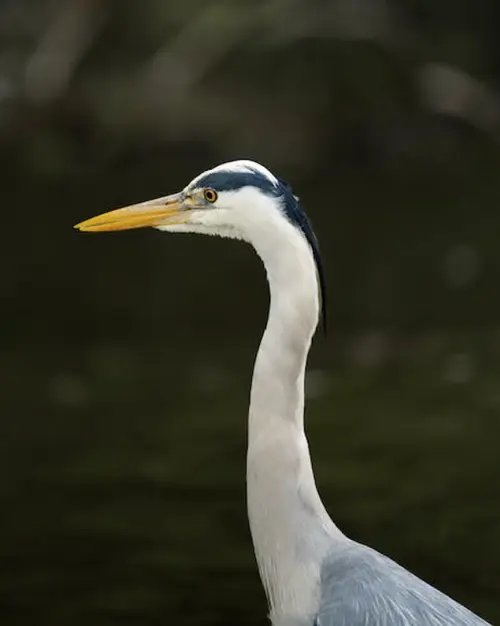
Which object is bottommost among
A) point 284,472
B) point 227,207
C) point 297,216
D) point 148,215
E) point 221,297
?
point 284,472

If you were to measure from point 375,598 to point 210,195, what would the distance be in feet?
3.64

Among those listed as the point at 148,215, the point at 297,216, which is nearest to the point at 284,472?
the point at 297,216

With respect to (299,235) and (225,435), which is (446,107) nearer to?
(225,435)

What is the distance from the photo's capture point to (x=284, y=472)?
4230 mm

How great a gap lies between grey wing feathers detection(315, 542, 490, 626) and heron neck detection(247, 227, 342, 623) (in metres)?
0.08

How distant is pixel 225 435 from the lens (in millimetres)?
8844

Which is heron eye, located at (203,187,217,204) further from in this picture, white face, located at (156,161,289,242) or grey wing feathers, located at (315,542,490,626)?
grey wing feathers, located at (315,542,490,626)

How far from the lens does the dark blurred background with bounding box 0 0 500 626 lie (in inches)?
278

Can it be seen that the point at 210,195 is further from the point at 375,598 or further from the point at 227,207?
the point at 375,598

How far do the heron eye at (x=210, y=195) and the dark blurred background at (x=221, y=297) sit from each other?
7.70 feet

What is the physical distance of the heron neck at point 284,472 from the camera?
4.16m

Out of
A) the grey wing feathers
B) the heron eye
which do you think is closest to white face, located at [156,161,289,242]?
the heron eye

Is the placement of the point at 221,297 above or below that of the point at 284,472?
above

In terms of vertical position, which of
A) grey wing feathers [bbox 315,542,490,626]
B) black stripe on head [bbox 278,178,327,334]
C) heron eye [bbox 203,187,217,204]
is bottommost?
grey wing feathers [bbox 315,542,490,626]
